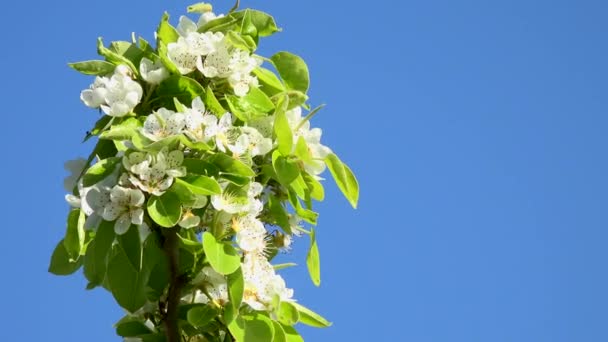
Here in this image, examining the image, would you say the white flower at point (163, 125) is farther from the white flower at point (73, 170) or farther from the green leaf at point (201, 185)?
the white flower at point (73, 170)

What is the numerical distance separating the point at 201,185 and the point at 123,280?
0.34m

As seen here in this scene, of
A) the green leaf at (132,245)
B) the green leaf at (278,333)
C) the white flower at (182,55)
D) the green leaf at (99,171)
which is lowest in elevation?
the green leaf at (278,333)

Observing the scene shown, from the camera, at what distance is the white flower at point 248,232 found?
2.60 metres

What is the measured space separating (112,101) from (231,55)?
1.15 feet

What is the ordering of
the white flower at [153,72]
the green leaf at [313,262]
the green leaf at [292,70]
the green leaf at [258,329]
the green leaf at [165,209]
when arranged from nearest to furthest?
1. the green leaf at [165,209]
2. the green leaf at [258,329]
3. the white flower at [153,72]
4. the green leaf at [313,262]
5. the green leaf at [292,70]

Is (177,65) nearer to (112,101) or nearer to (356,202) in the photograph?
(112,101)

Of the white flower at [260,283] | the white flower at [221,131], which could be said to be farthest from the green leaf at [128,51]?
the white flower at [260,283]

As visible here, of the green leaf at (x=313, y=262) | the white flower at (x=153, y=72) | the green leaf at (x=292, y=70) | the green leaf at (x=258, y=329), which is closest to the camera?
the green leaf at (x=258, y=329)

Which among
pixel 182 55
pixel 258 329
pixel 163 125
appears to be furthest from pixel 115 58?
pixel 258 329

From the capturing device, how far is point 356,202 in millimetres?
2768

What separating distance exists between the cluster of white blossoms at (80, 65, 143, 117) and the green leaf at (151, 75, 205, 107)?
72mm

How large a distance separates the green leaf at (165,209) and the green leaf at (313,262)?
462mm

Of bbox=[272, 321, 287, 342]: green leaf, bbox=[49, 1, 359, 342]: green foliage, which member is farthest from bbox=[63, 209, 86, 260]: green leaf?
bbox=[272, 321, 287, 342]: green leaf

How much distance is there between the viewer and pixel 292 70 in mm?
2906
